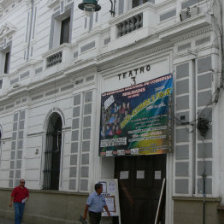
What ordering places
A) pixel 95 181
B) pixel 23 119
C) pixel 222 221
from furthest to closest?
pixel 23 119
pixel 95 181
pixel 222 221

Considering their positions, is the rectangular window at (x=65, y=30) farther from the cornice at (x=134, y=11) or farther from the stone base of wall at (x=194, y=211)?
the stone base of wall at (x=194, y=211)

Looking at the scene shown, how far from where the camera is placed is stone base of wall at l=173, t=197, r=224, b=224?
8594 millimetres

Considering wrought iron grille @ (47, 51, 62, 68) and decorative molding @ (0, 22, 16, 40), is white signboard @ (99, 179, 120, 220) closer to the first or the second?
wrought iron grille @ (47, 51, 62, 68)

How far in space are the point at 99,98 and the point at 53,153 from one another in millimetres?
3054

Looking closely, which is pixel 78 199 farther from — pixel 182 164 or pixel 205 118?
Result: pixel 205 118

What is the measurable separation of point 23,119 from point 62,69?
10.3 ft

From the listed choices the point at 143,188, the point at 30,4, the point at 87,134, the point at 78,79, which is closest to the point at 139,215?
the point at 143,188

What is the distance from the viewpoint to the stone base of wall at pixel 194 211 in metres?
8.59

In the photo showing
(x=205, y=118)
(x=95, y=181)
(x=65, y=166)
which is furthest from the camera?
(x=65, y=166)

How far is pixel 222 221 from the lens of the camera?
28.0 feet

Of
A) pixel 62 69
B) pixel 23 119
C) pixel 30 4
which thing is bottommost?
pixel 23 119

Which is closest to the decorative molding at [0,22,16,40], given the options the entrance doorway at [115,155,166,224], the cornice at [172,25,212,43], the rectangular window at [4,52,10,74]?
the rectangular window at [4,52,10,74]

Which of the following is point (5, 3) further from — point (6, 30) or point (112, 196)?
point (112, 196)

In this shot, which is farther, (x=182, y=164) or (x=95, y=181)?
(x=95, y=181)
